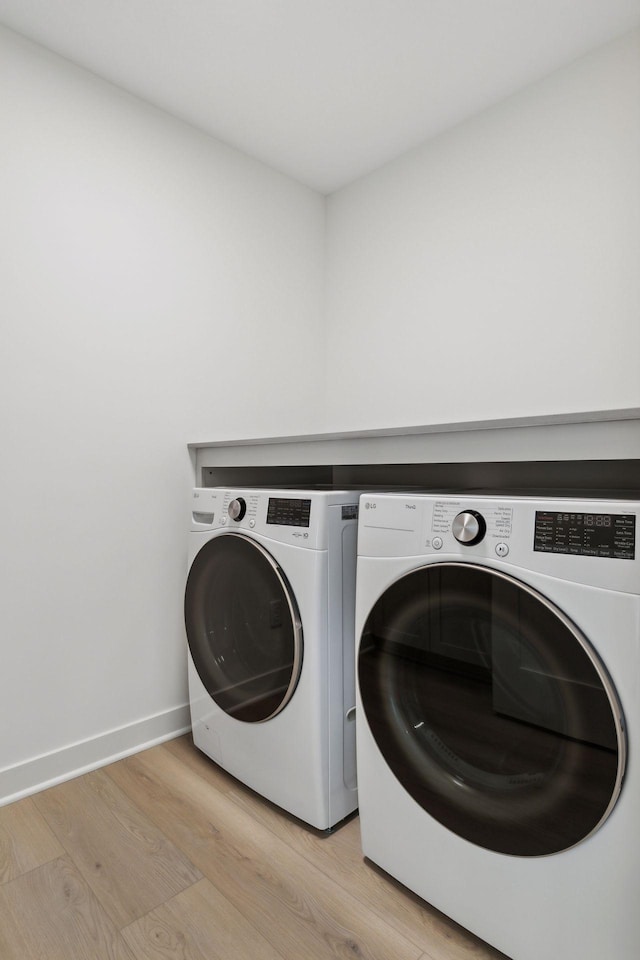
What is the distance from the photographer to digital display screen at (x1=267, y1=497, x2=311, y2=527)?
1.31 metres

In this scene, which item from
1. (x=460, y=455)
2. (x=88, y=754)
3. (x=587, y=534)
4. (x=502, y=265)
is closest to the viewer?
(x=587, y=534)

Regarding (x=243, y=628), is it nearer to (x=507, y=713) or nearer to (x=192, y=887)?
(x=192, y=887)

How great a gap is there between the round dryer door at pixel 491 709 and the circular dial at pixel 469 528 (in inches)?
2.0

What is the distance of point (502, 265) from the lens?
6.16 feet

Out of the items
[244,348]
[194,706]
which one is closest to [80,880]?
[194,706]

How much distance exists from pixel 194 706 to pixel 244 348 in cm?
129

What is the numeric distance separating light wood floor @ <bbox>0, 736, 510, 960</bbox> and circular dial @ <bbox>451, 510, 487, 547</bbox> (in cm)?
79

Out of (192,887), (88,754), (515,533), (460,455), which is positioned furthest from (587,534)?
(88,754)

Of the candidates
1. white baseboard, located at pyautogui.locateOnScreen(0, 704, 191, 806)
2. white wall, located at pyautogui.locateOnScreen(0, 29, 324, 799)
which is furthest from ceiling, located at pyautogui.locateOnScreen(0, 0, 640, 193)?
white baseboard, located at pyautogui.locateOnScreen(0, 704, 191, 806)

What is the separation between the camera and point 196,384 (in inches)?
75.7

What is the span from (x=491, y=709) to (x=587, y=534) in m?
0.37

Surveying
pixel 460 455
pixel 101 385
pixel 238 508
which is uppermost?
pixel 101 385

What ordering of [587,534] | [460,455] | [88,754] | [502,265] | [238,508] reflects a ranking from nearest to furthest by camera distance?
[587,534] → [460,455] → [238,508] → [88,754] → [502,265]

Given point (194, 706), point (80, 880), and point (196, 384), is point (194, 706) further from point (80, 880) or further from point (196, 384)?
point (196, 384)
